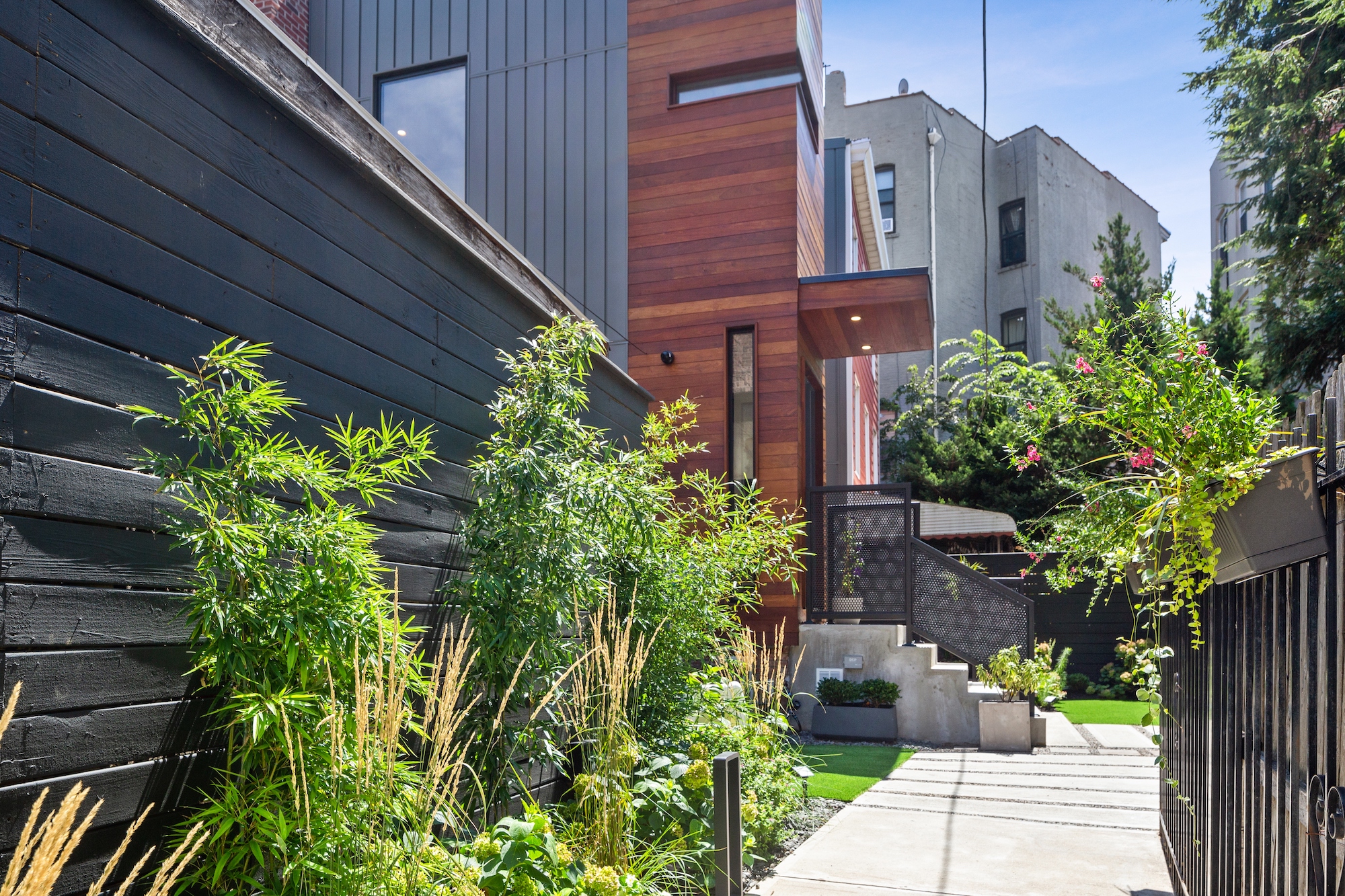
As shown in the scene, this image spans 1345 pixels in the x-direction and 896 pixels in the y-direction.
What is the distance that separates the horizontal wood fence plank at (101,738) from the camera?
1.64m

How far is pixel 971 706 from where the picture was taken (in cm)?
780

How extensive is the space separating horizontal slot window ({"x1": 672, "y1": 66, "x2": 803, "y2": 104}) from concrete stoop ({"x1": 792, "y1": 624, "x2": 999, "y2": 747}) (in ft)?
16.3

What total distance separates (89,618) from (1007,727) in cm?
721

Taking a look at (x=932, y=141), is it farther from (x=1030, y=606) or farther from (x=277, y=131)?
(x=277, y=131)

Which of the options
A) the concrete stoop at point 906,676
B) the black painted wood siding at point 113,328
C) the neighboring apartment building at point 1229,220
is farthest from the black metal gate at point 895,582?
the neighboring apartment building at point 1229,220

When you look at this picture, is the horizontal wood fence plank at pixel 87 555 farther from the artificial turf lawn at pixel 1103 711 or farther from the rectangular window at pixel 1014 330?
the rectangular window at pixel 1014 330

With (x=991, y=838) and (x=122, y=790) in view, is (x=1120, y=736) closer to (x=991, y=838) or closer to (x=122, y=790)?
(x=991, y=838)

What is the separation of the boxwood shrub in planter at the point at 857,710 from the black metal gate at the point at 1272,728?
15.6ft

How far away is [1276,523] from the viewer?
185 centimetres

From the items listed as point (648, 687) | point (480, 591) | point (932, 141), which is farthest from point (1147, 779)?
point (932, 141)

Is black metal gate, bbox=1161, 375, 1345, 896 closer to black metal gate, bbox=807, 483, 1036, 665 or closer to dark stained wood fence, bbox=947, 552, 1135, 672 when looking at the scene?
black metal gate, bbox=807, 483, 1036, 665

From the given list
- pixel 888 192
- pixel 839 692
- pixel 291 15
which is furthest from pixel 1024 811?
pixel 888 192

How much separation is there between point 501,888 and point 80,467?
1525 millimetres

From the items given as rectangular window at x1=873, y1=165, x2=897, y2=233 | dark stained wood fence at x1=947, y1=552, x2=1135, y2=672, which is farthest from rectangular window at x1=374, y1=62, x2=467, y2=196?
rectangular window at x1=873, y1=165, x2=897, y2=233
